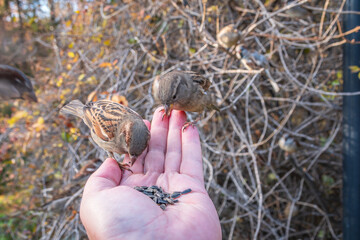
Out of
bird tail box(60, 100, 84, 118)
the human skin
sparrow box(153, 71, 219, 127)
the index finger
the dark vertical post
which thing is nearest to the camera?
the human skin

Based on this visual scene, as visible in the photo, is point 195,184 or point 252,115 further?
point 252,115

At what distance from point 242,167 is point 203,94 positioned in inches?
50.9

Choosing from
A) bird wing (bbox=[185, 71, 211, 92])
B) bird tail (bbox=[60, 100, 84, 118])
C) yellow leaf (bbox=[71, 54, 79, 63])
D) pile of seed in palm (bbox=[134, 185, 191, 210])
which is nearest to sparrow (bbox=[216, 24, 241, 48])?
bird wing (bbox=[185, 71, 211, 92])

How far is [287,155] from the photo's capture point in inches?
128

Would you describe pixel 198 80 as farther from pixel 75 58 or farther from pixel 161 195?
pixel 75 58

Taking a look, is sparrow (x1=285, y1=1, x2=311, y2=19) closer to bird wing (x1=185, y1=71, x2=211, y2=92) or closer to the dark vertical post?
the dark vertical post

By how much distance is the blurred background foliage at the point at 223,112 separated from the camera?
3.27 meters

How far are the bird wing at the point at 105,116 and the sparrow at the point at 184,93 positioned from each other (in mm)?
375

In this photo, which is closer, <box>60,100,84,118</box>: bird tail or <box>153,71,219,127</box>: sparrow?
<box>153,71,219,127</box>: sparrow

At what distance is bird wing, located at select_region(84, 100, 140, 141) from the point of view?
8.79 ft

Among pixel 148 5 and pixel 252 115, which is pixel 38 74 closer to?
pixel 148 5

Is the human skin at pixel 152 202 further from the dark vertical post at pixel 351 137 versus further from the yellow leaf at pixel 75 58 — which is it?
the yellow leaf at pixel 75 58

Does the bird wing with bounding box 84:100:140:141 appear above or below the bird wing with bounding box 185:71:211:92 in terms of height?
below

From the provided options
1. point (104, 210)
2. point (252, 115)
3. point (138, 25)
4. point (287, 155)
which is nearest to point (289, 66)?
point (252, 115)
